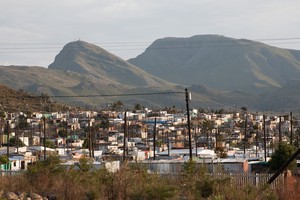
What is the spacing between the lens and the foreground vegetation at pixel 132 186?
19953 millimetres

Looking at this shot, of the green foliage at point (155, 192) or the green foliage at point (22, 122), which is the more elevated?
the green foliage at point (155, 192)

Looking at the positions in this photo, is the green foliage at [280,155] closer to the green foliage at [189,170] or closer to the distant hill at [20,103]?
the green foliage at [189,170]

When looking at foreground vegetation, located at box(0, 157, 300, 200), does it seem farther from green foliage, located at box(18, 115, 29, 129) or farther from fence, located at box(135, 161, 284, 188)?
green foliage, located at box(18, 115, 29, 129)

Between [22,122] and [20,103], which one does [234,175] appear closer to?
[22,122]

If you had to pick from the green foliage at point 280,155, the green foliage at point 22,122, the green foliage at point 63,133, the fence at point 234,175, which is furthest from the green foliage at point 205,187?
the green foliage at point 22,122

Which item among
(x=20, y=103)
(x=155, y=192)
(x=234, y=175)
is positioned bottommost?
(x=234, y=175)

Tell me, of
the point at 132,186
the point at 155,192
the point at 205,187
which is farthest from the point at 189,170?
the point at 155,192

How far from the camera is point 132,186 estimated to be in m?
22.3

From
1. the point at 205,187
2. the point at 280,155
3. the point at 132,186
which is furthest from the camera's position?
the point at 280,155

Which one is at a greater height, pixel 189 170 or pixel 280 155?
pixel 189 170

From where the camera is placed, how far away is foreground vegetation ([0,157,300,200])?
19953mm

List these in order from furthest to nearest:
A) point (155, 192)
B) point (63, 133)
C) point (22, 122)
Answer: point (22, 122)
point (63, 133)
point (155, 192)

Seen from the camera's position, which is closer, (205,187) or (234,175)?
(205,187)

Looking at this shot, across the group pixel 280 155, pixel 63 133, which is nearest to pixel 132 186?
pixel 280 155
